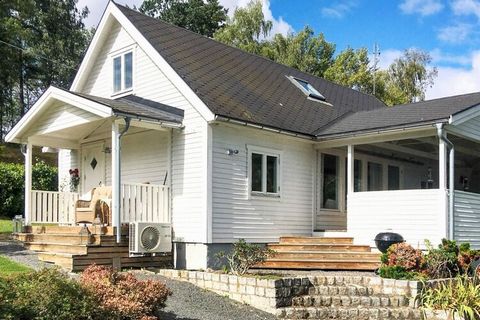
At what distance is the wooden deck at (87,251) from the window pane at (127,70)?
448 centimetres

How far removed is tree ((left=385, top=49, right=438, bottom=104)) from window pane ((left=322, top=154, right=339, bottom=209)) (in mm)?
27026

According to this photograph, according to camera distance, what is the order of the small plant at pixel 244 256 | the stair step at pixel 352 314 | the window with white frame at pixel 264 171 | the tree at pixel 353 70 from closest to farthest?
the stair step at pixel 352 314, the small plant at pixel 244 256, the window with white frame at pixel 264 171, the tree at pixel 353 70

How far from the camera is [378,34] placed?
132ft

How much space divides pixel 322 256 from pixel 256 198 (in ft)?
7.02

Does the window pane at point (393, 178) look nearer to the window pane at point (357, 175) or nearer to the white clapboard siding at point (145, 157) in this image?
the window pane at point (357, 175)

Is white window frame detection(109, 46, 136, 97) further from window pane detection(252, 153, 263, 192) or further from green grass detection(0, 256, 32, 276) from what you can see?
green grass detection(0, 256, 32, 276)

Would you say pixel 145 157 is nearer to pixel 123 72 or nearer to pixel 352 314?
pixel 123 72

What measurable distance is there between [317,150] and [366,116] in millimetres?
2133

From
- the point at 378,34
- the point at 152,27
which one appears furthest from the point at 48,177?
the point at 378,34

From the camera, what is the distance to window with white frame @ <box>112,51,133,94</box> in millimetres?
15229

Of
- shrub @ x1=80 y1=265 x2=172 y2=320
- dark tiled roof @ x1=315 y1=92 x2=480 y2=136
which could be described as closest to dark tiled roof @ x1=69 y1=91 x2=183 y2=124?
dark tiled roof @ x1=315 y1=92 x2=480 y2=136

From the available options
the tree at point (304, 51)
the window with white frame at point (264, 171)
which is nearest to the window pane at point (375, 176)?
the window with white frame at point (264, 171)

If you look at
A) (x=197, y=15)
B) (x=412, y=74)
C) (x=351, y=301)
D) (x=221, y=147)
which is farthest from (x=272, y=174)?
(x=197, y=15)

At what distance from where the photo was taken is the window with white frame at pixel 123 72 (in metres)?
15.2
